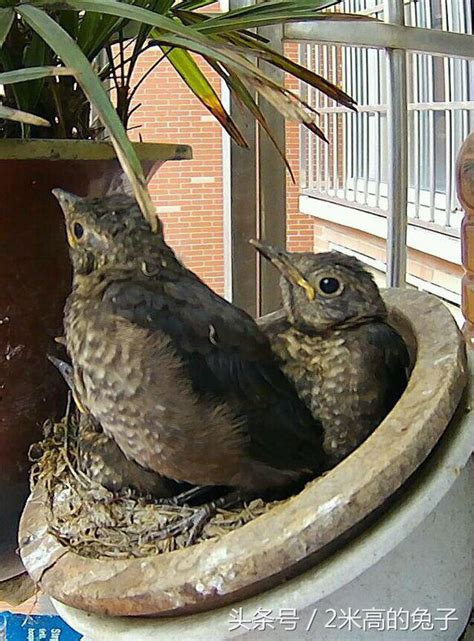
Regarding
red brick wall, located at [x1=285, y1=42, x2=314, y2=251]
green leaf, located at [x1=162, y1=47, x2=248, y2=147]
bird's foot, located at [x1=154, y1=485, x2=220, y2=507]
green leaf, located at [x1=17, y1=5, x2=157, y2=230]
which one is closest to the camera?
green leaf, located at [x1=17, y1=5, x2=157, y2=230]

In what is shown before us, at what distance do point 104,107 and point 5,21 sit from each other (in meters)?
0.13

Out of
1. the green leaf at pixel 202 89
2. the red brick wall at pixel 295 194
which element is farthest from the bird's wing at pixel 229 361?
the red brick wall at pixel 295 194

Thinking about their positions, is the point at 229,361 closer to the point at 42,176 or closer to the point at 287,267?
the point at 287,267

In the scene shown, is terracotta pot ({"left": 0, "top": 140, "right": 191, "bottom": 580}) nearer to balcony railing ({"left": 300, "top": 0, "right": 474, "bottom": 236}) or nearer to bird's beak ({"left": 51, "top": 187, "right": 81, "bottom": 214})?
bird's beak ({"left": 51, "top": 187, "right": 81, "bottom": 214})

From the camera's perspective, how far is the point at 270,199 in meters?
0.95

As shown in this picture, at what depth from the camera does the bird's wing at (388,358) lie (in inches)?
22.1

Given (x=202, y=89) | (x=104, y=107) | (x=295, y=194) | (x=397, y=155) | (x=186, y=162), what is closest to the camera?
(x=104, y=107)

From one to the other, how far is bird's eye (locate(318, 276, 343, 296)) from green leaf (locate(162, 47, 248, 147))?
0.84 ft

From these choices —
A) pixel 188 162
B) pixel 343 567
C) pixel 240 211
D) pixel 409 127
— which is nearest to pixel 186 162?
pixel 188 162

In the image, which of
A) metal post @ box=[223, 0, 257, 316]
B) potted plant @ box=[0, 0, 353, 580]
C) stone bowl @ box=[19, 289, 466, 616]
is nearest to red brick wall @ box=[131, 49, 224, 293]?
metal post @ box=[223, 0, 257, 316]

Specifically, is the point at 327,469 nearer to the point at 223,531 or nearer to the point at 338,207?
the point at 223,531

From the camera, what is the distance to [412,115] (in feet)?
8.78

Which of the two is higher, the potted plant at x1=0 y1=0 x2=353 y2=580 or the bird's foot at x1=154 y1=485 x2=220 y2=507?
the potted plant at x1=0 y1=0 x2=353 y2=580

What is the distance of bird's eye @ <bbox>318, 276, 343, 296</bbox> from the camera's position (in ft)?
1.85
